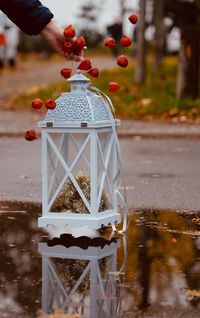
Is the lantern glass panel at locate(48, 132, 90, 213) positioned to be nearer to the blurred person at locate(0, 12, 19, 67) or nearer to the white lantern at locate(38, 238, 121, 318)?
the white lantern at locate(38, 238, 121, 318)

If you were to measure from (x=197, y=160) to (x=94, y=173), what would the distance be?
16.7 feet

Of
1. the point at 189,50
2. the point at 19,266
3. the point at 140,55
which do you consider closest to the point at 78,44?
the point at 19,266

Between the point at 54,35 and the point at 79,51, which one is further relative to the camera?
the point at 79,51

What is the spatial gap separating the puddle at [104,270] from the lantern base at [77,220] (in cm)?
10

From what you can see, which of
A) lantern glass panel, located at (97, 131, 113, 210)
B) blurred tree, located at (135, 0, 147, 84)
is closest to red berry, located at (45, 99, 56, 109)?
lantern glass panel, located at (97, 131, 113, 210)

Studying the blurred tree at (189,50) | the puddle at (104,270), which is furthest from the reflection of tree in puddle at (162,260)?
the blurred tree at (189,50)

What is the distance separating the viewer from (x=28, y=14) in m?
4.80

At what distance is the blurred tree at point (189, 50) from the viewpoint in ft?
55.2

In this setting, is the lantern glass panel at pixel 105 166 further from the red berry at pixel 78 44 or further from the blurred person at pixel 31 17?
the blurred person at pixel 31 17

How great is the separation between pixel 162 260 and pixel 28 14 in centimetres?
167

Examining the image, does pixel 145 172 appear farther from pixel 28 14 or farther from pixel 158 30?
pixel 158 30

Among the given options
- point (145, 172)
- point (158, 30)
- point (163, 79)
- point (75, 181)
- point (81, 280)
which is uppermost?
point (158, 30)

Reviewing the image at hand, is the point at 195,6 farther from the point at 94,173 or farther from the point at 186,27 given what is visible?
the point at 94,173

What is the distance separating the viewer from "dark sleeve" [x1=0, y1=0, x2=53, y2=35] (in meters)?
4.76
